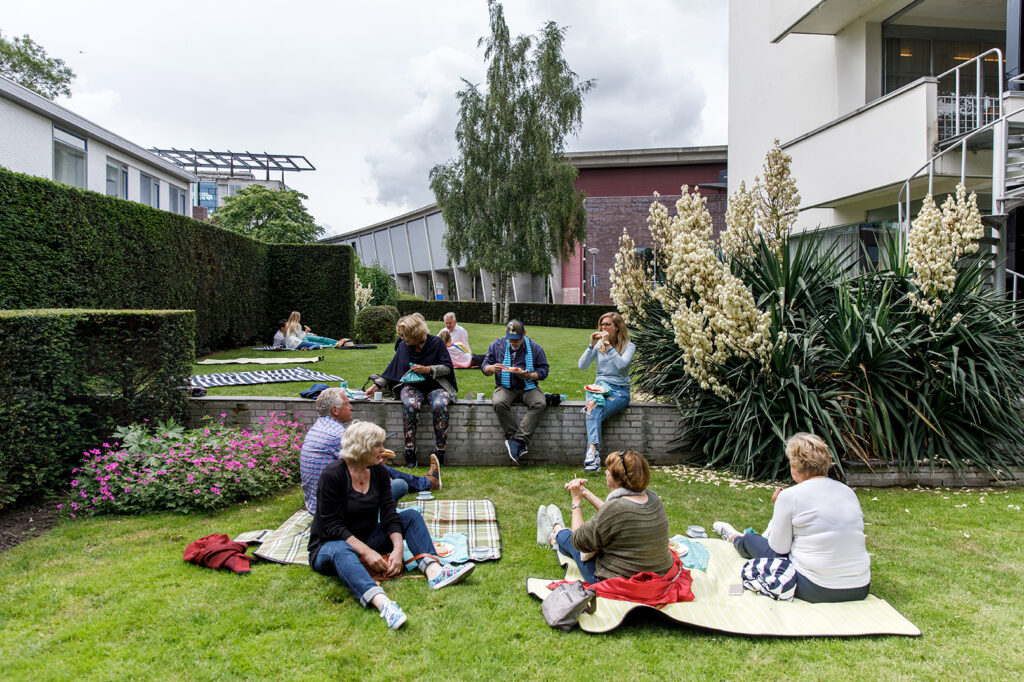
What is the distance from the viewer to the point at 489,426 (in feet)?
23.2

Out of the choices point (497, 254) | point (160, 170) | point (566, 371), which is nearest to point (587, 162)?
point (497, 254)

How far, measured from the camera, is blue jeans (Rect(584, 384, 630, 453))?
6910 mm

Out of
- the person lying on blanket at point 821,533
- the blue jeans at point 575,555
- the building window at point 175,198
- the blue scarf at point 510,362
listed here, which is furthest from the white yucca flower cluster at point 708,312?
the building window at point 175,198

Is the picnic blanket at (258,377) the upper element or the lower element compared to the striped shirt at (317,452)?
upper

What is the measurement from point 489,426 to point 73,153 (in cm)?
1666

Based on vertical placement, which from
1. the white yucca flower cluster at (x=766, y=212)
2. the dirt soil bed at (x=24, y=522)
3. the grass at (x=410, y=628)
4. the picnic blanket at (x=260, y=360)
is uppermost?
the white yucca flower cluster at (x=766, y=212)

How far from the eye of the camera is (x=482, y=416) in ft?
23.2

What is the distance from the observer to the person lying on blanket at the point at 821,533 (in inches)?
143

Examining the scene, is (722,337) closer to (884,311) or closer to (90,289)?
(884,311)

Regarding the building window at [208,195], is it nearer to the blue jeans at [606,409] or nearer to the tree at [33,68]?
the tree at [33,68]

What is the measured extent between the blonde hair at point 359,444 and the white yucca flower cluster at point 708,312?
382 centimetres

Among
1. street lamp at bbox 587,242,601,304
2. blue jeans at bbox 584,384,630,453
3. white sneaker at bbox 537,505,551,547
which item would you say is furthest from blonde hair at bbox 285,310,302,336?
street lamp at bbox 587,242,601,304

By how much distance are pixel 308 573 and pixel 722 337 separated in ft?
14.7

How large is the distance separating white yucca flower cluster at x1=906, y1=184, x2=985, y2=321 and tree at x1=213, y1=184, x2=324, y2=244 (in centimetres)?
4070
